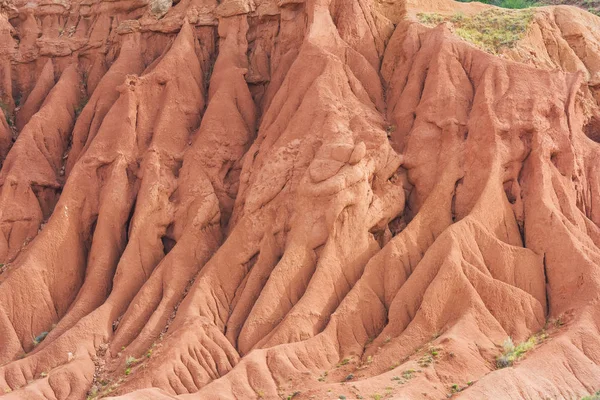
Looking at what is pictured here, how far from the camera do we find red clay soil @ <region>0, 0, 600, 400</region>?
29.8 metres

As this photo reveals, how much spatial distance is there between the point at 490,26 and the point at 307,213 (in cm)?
1336

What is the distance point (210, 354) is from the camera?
101 feet

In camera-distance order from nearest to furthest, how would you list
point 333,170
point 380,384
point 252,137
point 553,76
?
1. point 380,384
2. point 333,170
3. point 553,76
4. point 252,137

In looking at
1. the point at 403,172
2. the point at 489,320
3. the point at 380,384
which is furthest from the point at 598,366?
the point at 403,172

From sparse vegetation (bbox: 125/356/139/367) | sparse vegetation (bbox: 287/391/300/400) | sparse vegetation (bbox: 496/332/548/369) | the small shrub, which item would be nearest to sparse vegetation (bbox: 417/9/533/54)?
sparse vegetation (bbox: 496/332/548/369)

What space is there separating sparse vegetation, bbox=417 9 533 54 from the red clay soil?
0.69 metres

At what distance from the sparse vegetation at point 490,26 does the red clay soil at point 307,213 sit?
69 cm

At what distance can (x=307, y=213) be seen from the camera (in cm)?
3319

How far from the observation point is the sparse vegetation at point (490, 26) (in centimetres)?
3956

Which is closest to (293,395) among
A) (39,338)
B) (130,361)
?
(130,361)

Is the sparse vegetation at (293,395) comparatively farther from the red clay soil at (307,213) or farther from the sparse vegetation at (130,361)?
the sparse vegetation at (130,361)

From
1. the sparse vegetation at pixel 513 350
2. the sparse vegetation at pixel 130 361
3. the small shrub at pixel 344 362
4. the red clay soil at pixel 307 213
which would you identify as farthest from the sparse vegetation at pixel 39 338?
the sparse vegetation at pixel 513 350

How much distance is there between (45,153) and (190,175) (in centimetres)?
768

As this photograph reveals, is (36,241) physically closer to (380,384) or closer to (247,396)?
(247,396)
